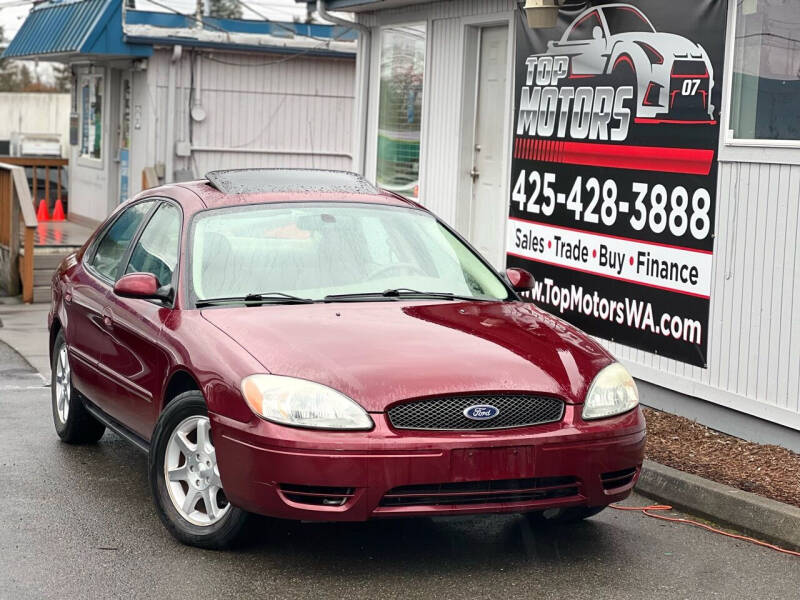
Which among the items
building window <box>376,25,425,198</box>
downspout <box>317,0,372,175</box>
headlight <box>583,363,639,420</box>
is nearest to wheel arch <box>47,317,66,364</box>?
headlight <box>583,363,639,420</box>

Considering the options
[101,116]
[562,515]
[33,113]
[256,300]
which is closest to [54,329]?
[256,300]

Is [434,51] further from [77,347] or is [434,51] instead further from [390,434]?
[390,434]

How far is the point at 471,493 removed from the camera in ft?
16.7

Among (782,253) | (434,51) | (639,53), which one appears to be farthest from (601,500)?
(434,51)

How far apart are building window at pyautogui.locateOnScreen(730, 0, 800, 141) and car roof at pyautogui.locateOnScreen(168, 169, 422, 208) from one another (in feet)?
7.11

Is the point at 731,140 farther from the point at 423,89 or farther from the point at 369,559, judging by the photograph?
the point at 423,89

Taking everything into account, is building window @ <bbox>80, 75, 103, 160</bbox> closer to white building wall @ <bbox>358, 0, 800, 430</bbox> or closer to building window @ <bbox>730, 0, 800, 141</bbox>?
white building wall @ <bbox>358, 0, 800, 430</bbox>

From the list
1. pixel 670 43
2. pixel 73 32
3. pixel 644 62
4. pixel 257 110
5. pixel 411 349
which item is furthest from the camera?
pixel 257 110

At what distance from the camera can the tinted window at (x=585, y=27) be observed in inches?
362

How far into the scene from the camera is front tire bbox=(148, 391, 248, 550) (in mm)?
5453

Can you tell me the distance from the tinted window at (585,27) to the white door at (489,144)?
149 cm

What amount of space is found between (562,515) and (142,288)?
2.16 metres

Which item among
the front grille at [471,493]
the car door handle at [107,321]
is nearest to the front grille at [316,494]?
the front grille at [471,493]

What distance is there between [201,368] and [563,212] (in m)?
4.58
